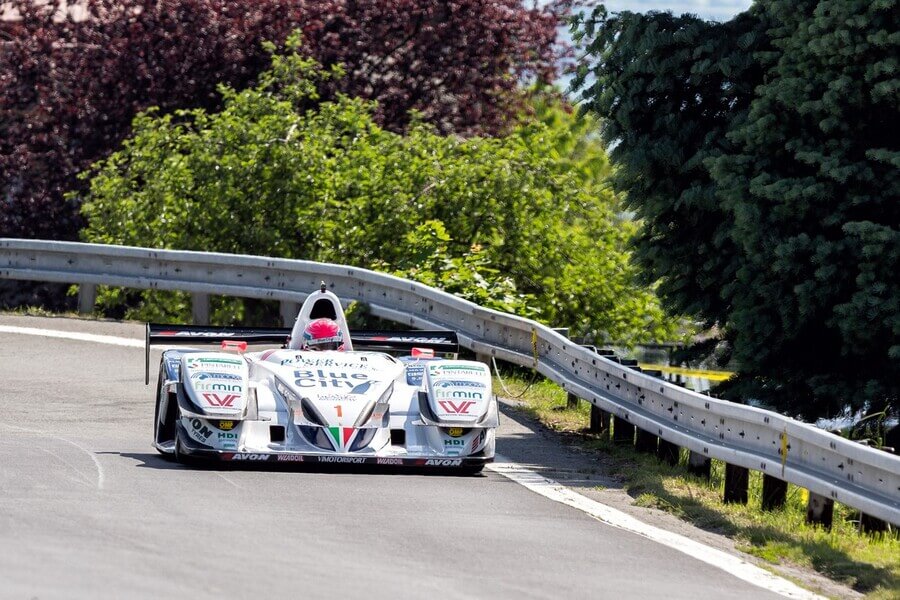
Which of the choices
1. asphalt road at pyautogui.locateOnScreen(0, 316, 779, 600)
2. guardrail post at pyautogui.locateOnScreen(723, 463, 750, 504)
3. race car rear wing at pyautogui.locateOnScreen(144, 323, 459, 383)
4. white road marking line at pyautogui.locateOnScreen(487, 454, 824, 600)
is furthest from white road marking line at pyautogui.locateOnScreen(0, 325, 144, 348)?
guardrail post at pyautogui.locateOnScreen(723, 463, 750, 504)

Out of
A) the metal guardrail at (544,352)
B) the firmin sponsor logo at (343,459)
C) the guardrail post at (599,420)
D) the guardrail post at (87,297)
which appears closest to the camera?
the metal guardrail at (544,352)

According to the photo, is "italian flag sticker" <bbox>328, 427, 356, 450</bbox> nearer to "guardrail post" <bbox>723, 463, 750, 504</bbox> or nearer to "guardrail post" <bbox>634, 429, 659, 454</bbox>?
"guardrail post" <bbox>723, 463, 750, 504</bbox>

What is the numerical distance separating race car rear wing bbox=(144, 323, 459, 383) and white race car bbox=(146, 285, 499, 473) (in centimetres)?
89

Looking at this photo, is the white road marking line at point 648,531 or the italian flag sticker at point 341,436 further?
the italian flag sticker at point 341,436

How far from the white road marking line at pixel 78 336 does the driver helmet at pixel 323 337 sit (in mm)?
6621

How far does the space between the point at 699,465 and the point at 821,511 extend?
84.5 inches

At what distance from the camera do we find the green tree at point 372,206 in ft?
74.7

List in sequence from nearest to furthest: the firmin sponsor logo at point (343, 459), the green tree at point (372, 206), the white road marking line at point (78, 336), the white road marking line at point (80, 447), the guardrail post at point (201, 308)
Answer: the white road marking line at point (80, 447) → the firmin sponsor logo at point (343, 459) → the white road marking line at point (78, 336) → the guardrail post at point (201, 308) → the green tree at point (372, 206)

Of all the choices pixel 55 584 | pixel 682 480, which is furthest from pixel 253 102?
pixel 55 584

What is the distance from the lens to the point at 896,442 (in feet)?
49.4

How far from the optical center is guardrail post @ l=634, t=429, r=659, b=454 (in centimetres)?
1377

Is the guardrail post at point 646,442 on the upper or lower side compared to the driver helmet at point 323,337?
lower

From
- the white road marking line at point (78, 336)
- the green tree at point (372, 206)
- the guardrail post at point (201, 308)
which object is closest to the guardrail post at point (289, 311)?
the guardrail post at point (201, 308)

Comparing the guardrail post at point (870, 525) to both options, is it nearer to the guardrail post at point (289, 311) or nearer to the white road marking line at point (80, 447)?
the white road marking line at point (80, 447)
